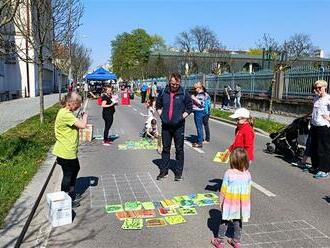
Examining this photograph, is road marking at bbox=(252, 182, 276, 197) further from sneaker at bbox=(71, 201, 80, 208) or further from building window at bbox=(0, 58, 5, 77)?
building window at bbox=(0, 58, 5, 77)

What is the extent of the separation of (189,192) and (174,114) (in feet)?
5.24

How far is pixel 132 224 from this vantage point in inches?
229

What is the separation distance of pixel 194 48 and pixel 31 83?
58.3 metres

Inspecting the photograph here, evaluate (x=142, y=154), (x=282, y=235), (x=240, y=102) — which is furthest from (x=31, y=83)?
(x=282, y=235)

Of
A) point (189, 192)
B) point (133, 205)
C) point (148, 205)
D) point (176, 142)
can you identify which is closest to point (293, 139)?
point (176, 142)

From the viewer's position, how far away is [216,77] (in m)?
38.5

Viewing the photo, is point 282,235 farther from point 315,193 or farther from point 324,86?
point 324,86

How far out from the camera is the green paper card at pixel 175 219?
5918mm

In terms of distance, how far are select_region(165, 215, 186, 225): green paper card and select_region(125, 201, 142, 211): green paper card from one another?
2.04 ft

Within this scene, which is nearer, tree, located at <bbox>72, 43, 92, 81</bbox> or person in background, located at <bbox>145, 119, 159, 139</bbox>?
person in background, located at <bbox>145, 119, 159, 139</bbox>

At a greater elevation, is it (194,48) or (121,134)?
(194,48)

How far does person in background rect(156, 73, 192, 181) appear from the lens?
8328mm

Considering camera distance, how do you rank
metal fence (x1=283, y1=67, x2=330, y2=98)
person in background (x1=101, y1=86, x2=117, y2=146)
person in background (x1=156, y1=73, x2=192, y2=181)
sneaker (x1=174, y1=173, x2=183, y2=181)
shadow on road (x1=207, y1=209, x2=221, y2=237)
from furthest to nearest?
1. metal fence (x1=283, y1=67, x2=330, y2=98)
2. person in background (x1=101, y1=86, x2=117, y2=146)
3. sneaker (x1=174, y1=173, x2=183, y2=181)
4. person in background (x1=156, y1=73, x2=192, y2=181)
5. shadow on road (x1=207, y1=209, x2=221, y2=237)

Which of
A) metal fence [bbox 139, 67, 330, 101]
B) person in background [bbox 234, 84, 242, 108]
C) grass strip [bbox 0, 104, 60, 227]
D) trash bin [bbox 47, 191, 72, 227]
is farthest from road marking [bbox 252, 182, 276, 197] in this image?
person in background [bbox 234, 84, 242, 108]
